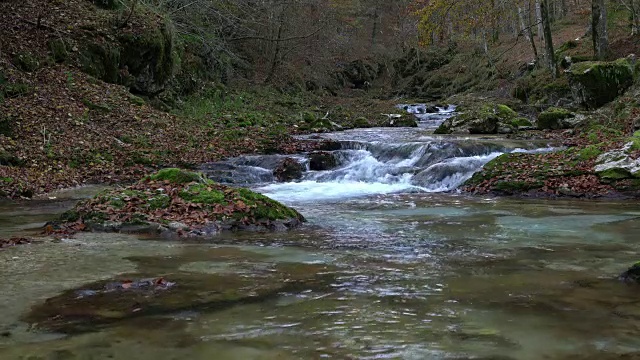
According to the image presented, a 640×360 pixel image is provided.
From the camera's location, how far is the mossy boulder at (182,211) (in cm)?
669

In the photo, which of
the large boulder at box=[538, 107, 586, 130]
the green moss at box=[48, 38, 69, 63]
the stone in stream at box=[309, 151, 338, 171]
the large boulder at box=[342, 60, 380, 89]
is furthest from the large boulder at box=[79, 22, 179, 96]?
the large boulder at box=[342, 60, 380, 89]

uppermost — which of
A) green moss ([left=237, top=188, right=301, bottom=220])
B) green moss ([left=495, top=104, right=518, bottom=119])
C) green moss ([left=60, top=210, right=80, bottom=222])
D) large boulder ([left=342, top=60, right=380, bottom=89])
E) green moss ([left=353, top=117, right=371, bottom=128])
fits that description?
large boulder ([left=342, top=60, right=380, bottom=89])

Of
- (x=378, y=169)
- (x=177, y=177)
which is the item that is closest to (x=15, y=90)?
(x=177, y=177)

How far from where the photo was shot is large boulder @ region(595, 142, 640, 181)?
10242 millimetres

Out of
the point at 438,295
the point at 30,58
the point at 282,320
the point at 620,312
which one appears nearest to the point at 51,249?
the point at 282,320

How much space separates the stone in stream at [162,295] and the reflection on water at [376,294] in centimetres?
8

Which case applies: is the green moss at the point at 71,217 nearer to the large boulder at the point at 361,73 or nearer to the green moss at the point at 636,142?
the green moss at the point at 636,142

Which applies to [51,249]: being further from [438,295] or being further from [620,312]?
[620,312]

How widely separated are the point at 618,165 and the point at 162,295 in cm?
972

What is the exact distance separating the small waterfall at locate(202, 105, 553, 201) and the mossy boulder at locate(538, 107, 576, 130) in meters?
3.64

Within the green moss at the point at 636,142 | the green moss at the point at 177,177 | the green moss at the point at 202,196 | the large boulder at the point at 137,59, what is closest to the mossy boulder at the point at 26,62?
the large boulder at the point at 137,59

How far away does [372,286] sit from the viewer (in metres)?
4.25

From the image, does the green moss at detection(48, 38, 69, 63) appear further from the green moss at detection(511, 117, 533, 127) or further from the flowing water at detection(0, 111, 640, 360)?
the green moss at detection(511, 117, 533, 127)

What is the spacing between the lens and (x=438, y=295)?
157 inches
